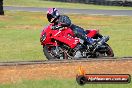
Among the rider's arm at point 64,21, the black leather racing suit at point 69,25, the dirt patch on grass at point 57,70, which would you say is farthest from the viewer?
the black leather racing suit at point 69,25

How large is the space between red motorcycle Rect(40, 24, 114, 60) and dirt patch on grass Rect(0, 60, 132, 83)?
72.6 inches

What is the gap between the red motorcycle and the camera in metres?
12.0

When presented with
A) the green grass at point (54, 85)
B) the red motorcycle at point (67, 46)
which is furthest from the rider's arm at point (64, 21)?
the green grass at point (54, 85)

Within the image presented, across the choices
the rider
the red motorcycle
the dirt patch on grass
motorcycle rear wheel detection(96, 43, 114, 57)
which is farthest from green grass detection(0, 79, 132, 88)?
the rider

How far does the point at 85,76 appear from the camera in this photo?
3.26 m

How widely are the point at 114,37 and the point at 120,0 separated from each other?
1170 inches

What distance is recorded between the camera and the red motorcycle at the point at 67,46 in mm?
11984

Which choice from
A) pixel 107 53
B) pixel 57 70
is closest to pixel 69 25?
pixel 107 53

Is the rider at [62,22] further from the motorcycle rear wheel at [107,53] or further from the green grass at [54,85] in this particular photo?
the green grass at [54,85]

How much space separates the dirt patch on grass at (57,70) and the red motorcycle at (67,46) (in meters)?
1.84

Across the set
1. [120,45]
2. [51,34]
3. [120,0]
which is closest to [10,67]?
[51,34]

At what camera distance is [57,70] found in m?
9.37

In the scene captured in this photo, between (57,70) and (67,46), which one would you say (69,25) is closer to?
(67,46)

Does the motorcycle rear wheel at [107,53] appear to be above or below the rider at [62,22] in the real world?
below
